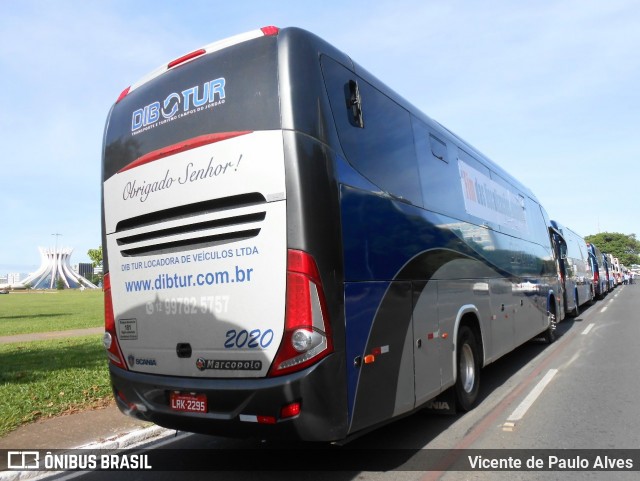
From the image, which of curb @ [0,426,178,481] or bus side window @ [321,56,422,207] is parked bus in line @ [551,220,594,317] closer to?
bus side window @ [321,56,422,207]

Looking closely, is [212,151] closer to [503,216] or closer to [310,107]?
[310,107]

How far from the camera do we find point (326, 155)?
→ 3850 mm

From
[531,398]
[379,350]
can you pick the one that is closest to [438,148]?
[379,350]

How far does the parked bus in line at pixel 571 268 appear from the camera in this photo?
14.8 metres

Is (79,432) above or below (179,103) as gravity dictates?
below

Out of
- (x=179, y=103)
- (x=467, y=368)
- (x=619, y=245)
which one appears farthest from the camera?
(x=619, y=245)

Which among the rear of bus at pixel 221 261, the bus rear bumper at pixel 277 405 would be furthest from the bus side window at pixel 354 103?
the bus rear bumper at pixel 277 405

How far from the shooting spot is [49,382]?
8.39 metres

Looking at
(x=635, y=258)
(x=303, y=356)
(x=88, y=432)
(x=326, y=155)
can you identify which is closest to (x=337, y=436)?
(x=303, y=356)

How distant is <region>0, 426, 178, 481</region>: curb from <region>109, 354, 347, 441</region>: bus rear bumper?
1.84 metres

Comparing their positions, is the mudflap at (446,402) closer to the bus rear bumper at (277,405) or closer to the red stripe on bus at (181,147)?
the bus rear bumper at (277,405)

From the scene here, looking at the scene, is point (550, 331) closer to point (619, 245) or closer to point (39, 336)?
point (39, 336)

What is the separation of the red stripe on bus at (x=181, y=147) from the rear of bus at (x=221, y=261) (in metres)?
0.01

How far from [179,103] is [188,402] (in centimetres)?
257
